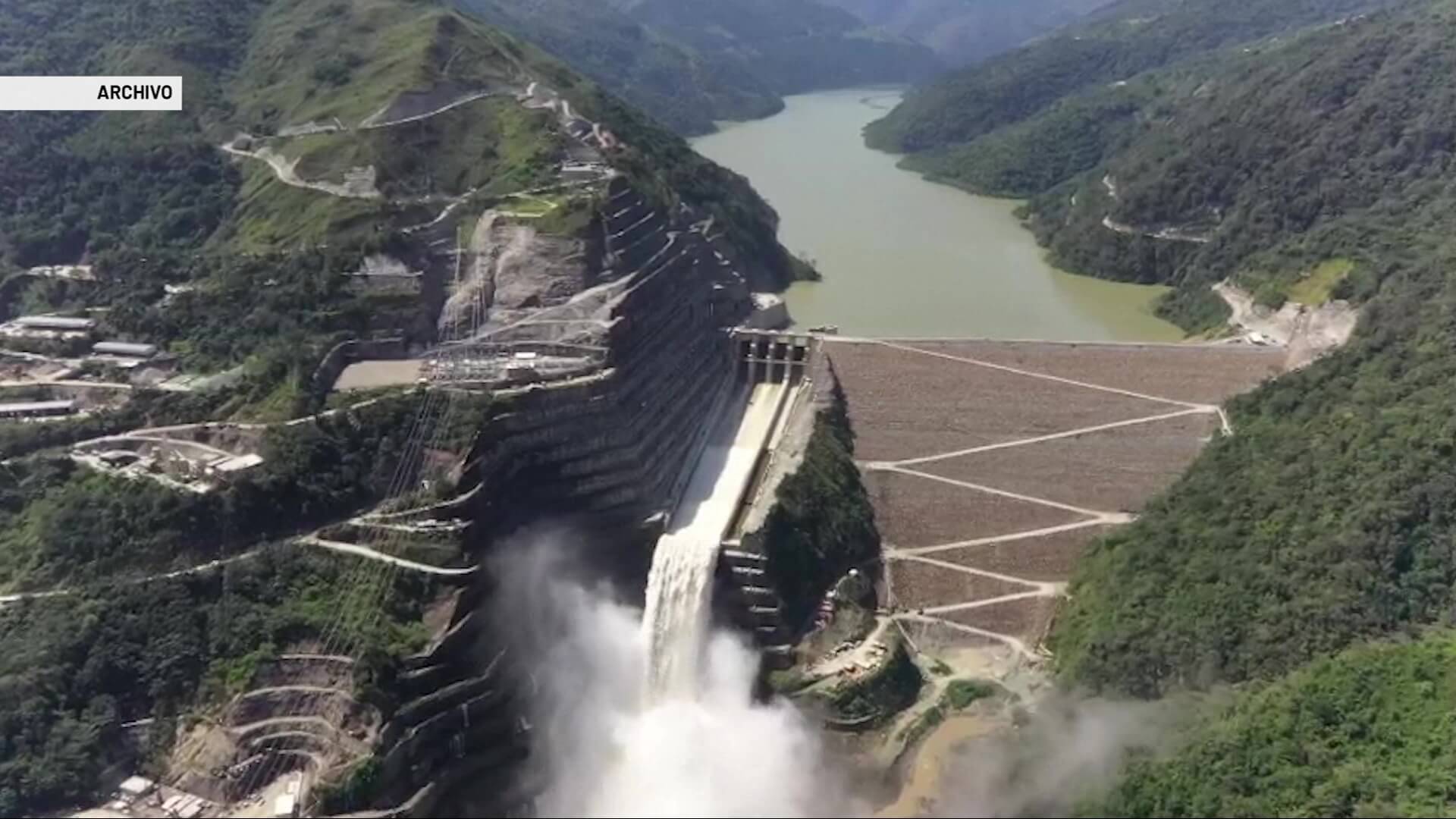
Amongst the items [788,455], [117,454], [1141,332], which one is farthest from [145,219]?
[1141,332]

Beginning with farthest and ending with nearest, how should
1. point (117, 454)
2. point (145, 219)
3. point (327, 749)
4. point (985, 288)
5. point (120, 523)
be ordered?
point (985, 288), point (145, 219), point (117, 454), point (120, 523), point (327, 749)

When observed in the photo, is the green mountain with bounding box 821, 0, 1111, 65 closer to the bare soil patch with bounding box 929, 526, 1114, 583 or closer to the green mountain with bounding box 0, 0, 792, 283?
the green mountain with bounding box 0, 0, 792, 283

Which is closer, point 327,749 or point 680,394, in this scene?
point 327,749

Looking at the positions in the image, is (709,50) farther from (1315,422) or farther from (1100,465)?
(1315,422)

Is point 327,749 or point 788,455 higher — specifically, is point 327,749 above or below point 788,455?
below

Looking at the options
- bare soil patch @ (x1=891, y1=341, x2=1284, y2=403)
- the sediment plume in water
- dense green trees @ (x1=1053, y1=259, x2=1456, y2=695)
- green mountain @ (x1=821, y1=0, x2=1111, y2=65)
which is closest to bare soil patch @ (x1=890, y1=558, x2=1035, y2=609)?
dense green trees @ (x1=1053, y1=259, x2=1456, y2=695)

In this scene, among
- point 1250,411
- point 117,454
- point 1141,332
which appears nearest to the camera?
point 117,454

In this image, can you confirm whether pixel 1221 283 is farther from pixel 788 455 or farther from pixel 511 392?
pixel 511 392

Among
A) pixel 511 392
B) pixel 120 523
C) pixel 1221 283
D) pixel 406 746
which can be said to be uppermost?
pixel 1221 283
